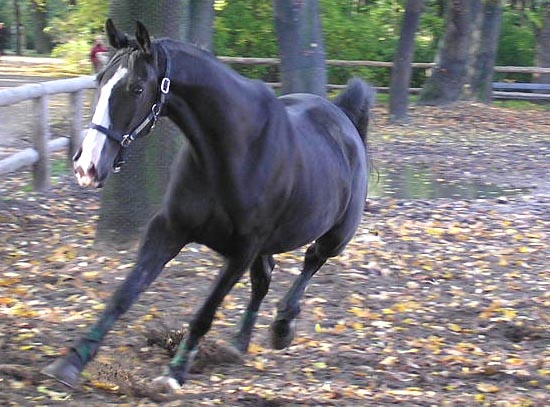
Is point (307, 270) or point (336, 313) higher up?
point (307, 270)

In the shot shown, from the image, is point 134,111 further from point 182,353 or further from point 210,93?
point 182,353

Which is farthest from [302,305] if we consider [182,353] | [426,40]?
[426,40]

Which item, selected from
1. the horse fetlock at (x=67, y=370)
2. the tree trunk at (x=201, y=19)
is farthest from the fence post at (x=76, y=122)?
the horse fetlock at (x=67, y=370)

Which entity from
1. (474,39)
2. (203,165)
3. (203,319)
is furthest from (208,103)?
(474,39)

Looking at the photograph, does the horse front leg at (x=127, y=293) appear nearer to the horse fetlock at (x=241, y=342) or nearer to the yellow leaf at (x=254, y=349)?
the horse fetlock at (x=241, y=342)

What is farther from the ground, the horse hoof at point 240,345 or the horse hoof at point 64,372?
the horse hoof at point 64,372

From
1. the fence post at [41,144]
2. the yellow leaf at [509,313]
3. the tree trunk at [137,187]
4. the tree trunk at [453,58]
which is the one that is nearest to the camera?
the yellow leaf at [509,313]

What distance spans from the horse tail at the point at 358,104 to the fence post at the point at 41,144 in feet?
14.0

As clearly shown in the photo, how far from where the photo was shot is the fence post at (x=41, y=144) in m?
9.95

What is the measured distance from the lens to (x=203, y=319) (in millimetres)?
4926

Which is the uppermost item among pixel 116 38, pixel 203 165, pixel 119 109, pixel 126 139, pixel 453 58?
pixel 116 38

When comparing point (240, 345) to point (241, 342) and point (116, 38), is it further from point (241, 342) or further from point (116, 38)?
point (116, 38)

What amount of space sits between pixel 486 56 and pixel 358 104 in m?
17.3

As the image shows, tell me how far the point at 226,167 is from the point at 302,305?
91.8 inches
